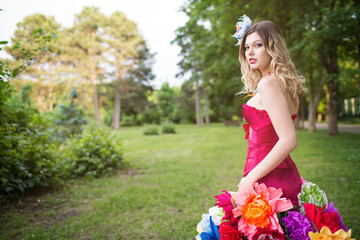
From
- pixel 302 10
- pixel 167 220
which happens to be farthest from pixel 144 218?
pixel 302 10

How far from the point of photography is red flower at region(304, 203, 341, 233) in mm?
1297

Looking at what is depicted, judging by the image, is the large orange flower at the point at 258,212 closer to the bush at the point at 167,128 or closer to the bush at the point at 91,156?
the bush at the point at 91,156

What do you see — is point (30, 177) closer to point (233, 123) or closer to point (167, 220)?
point (167, 220)

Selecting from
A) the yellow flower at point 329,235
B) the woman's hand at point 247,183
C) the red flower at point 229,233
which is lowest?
the red flower at point 229,233

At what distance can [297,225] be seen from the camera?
4.39ft

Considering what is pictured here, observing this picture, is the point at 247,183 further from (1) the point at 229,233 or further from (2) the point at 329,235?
(2) the point at 329,235

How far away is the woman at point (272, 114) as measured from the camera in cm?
142

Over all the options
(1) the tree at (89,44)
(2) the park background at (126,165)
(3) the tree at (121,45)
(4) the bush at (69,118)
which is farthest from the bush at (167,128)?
(3) the tree at (121,45)

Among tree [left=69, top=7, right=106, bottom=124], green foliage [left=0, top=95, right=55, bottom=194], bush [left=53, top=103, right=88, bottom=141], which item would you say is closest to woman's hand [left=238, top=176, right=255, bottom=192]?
green foliage [left=0, top=95, right=55, bottom=194]

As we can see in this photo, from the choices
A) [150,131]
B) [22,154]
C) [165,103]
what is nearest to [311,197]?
[22,154]

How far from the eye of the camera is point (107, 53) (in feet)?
102

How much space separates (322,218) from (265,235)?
0.34 m

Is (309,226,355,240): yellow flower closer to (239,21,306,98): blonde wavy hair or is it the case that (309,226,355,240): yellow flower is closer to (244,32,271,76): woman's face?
(239,21,306,98): blonde wavy hair

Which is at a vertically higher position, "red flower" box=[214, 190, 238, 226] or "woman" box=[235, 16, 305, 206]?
"woman" box=[235, 16, 305, 206]
